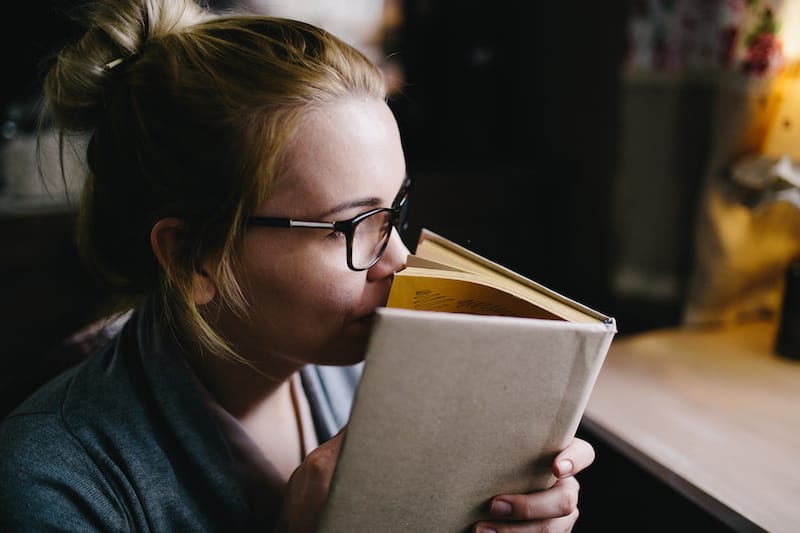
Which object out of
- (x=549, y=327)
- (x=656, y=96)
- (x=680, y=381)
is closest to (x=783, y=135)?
(x=656, y=96)

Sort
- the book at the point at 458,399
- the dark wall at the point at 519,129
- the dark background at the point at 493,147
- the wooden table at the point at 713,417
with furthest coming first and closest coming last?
the dark wall at the point at 519,129 → the dark background at the point at 493,147 → the wooden table at the point at 713,417 → the book at the point at 458,399

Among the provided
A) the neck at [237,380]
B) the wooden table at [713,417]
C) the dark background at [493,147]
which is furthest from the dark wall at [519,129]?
the neck at [237,380]

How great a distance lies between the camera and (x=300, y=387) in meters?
1.07

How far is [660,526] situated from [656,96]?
3.80ft

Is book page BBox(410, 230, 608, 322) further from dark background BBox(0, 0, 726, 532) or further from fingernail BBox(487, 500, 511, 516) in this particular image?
dark background BBox(0, 0, 726, 532)

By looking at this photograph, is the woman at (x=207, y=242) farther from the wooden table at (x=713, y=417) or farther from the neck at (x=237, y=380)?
the wooden table at (x=713, y=417)

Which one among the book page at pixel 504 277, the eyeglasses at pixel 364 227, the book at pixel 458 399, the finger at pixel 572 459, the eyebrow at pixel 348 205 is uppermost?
the eyebrow at pixel 348 205

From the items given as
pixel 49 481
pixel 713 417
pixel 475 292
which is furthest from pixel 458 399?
pixel 713 417

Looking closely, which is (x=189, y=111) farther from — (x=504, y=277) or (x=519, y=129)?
(x=519, y=129)

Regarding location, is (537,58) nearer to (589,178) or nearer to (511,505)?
(589,178)

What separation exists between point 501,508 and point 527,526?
0.06 meters

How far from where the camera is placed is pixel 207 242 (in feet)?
2.54

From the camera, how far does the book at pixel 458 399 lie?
0.53 meters

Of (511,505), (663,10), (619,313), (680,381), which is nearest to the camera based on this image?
(511,505)
